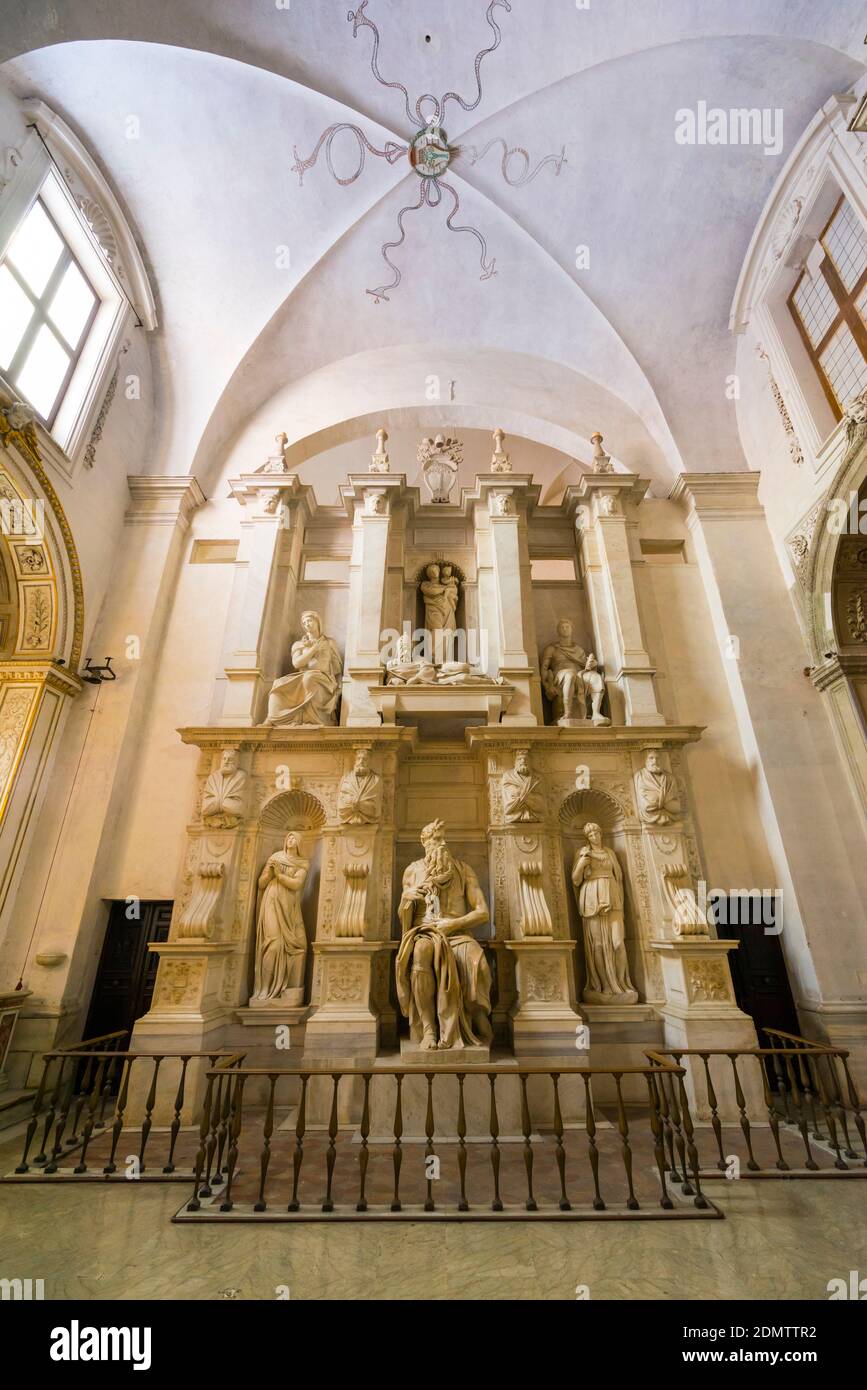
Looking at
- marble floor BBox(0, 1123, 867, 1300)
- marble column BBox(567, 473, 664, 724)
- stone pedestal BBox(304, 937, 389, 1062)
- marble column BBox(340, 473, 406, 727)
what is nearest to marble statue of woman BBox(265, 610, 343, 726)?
marble column BBox(340, 473, 406, 727)

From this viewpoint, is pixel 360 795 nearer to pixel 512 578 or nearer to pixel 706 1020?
pixel 512 578

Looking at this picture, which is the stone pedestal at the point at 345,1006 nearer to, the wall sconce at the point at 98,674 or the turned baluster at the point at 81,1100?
the turned baluster at the point at 81,1100

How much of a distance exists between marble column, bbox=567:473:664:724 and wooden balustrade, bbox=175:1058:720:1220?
16.1 feet

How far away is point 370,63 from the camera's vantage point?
8.63m

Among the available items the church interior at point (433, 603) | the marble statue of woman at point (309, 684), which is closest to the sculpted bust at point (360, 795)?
the church interior at point (433, 603)

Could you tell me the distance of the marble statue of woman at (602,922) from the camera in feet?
23.8

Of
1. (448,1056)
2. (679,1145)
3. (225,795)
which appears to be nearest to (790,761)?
(679,1145)

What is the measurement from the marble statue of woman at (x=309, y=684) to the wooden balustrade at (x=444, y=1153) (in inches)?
171

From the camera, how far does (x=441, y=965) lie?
6.21 m

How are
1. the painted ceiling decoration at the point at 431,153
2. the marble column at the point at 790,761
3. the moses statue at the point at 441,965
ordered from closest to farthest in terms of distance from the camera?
the moses statue at the point at 441,965 < the marble column at the point at 790,761 < the painted ceiling decoration at the point at 431,153

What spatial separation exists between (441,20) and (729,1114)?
13476 millimetres

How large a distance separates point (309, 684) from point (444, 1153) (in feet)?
18.6

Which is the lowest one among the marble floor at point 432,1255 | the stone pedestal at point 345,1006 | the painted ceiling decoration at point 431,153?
the marble floor at point 432,1255
